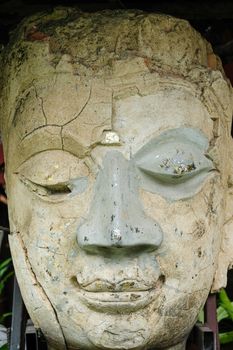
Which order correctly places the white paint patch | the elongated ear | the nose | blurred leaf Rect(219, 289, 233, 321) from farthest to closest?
blurred leaf Rect(219, 289, 233, 321)
the elongated ear
the white paint patch
the nose

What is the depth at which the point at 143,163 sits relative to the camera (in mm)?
2215

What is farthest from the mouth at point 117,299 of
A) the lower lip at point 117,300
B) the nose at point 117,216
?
the nose at point 117,216

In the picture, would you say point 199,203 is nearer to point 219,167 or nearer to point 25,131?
point 219,167

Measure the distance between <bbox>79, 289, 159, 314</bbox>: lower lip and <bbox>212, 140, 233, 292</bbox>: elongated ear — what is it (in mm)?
353

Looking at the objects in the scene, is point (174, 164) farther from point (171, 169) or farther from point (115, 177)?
point (115, 177)

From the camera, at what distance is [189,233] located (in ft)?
7.42

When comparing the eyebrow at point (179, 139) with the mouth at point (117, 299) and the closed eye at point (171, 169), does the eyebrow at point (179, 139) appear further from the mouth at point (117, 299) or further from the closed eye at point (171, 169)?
the mouth at point (117, 299)

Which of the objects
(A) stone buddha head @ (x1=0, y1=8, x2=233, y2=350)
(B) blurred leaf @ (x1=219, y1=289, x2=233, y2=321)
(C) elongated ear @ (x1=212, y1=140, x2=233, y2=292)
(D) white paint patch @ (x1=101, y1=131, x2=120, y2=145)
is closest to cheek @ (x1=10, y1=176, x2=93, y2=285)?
(A) stone buddha head @ (x1=0, y1=8, x2=233, y2=350)

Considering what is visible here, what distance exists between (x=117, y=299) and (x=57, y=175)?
0.36 metres

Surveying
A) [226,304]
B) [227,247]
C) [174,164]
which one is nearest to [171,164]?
[174,164]

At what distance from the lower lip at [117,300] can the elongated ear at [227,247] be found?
35cm

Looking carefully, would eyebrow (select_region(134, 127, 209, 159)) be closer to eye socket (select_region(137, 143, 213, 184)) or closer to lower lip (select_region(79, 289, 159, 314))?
eye socket (select_region(137, 143, 213, 184))

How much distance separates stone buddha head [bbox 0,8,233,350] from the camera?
217 centimetres

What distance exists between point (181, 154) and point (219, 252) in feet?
1.24
